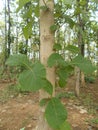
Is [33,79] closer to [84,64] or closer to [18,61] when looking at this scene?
A: [18,61]

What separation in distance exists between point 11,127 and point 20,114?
22.7 inches

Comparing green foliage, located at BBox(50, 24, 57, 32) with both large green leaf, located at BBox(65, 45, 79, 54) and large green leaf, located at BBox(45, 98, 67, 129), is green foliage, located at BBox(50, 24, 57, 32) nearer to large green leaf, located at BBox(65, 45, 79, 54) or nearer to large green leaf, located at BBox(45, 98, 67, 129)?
large green leaf, located at BBox(65, 45, 79, 54)

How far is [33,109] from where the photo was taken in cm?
527

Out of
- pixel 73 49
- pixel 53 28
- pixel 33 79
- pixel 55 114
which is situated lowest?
pixel 55 114

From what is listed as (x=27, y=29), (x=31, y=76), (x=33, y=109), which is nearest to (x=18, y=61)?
(x=31, y=76)

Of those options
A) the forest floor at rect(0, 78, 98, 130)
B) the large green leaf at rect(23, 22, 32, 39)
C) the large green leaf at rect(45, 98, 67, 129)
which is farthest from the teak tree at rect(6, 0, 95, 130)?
the forest floor at rect(0, 78, 98, 130)

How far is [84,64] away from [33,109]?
4.17 m

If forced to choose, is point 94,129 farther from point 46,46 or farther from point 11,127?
point 46,46

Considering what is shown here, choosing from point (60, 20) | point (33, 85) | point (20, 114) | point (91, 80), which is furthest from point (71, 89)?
point (33, 85)

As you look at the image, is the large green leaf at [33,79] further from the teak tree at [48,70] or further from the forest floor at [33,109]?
the forest floor at [33,109]

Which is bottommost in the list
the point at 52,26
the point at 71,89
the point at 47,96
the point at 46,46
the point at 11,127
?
the point at 11,127

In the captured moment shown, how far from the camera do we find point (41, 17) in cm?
137

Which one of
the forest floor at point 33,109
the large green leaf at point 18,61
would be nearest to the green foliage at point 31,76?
the large green leaf at point 18,61

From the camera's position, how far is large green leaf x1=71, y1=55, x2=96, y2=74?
1218 millimetres
